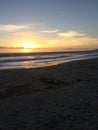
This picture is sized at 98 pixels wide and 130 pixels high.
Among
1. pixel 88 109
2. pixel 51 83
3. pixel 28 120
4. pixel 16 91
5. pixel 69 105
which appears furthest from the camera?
pixel 51 83

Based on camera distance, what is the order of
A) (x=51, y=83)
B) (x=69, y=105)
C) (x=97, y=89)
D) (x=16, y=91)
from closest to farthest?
(x=69, y=105) → (x=97, y=89) → (x=16, y=91) → (x=51, y=83)

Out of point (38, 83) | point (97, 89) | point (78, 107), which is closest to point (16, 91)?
point (38, 83)

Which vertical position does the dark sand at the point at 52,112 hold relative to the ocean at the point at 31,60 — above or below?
below

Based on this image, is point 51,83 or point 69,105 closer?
point 69,105

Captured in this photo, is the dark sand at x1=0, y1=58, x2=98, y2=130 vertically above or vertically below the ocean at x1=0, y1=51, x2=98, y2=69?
below

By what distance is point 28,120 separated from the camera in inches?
239

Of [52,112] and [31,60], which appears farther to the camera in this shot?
[31,60]

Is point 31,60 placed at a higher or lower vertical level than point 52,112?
higher

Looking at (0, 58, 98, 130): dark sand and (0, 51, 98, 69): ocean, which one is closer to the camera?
(0, 58, 98, 130): dark sand

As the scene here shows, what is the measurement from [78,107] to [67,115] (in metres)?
0.69

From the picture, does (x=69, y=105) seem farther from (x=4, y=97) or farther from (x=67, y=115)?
(x=4, y=97)

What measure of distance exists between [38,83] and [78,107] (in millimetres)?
5631

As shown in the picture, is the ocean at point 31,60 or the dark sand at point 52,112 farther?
the ocean at point 31,60

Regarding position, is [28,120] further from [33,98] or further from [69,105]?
[33,98]
